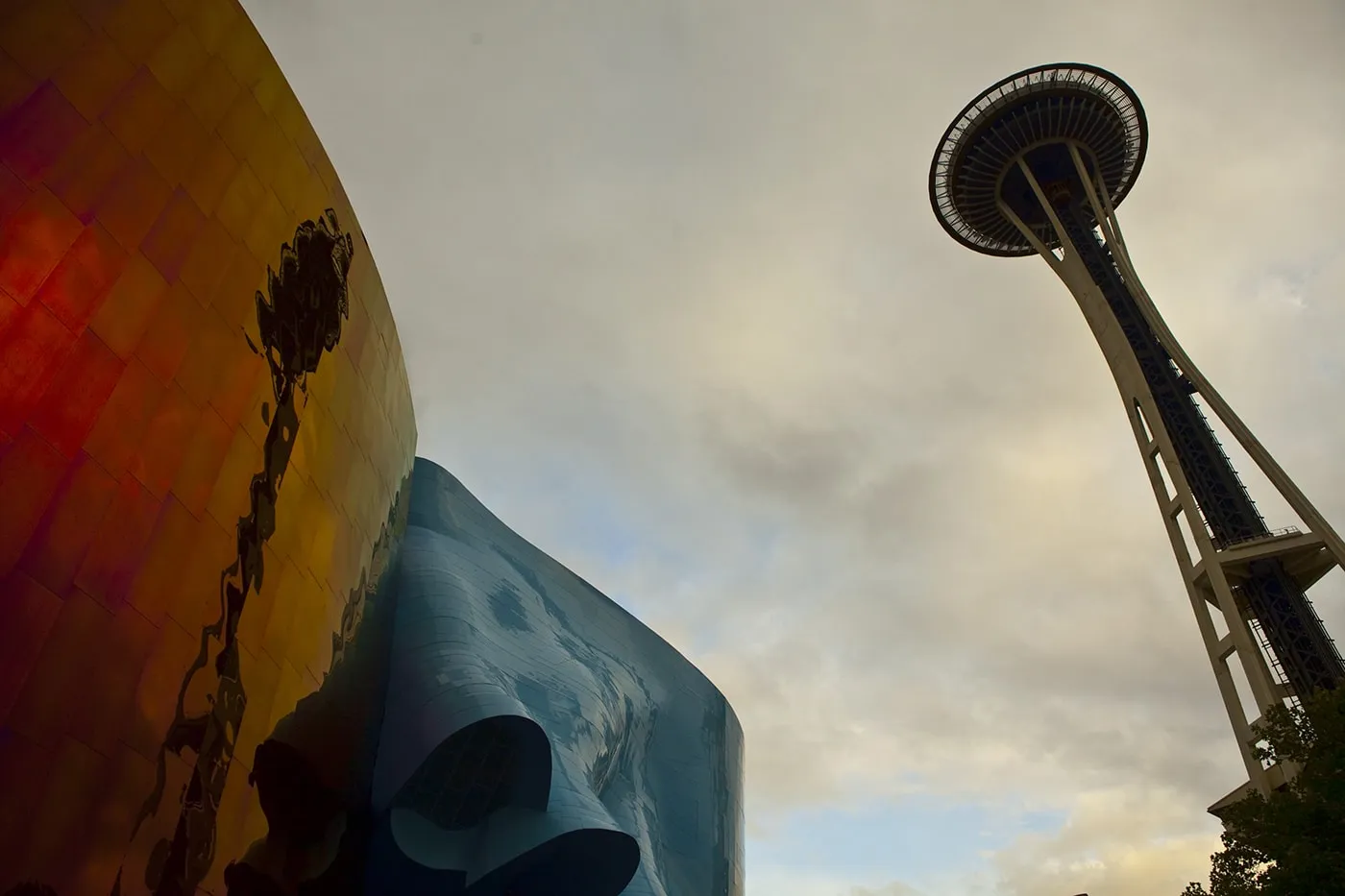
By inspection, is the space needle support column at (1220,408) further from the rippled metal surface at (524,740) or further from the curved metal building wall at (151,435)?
the curved metal building wall at (151,435)

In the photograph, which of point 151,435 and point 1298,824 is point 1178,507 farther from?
point 151,435

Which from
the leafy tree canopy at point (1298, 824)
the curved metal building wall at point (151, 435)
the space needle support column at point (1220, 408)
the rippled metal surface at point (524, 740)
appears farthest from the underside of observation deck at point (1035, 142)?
the curved metal building wall at point (151, 435)

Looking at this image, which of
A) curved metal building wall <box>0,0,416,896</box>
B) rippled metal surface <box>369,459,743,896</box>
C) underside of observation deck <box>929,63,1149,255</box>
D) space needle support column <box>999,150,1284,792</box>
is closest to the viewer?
curved metal building wall <box>0,0,416,896</box>

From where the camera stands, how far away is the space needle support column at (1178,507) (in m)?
28.3

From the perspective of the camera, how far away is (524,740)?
20984 millimetres

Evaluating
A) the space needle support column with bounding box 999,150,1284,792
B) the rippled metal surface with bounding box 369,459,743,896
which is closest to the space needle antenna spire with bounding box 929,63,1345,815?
the space needle support column with bounding box 999,150,1284,792

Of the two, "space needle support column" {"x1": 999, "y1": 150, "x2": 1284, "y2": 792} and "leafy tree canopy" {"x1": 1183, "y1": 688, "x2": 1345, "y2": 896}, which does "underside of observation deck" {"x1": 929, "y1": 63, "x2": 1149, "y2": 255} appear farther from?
"leafy tree canopy" {"x1": 1183, "y1": 688, "x2": 1345, "y2": 896}

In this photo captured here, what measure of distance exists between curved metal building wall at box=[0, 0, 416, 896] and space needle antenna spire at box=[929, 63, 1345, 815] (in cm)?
1976

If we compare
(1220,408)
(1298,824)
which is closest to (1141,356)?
(1220,408)

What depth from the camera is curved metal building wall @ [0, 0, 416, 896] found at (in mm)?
10234

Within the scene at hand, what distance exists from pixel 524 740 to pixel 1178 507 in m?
26.5

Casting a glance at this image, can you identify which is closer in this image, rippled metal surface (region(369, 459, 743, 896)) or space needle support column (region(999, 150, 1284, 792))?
rippled metal surface (region(369, 459, 743, 896))

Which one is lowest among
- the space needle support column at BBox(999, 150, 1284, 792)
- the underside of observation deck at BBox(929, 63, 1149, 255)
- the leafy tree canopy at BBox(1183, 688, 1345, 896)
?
the leafy tree canopy at BBox(1183, 688, 1345, 896)

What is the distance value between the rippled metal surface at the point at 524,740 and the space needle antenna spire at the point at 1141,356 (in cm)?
1594
